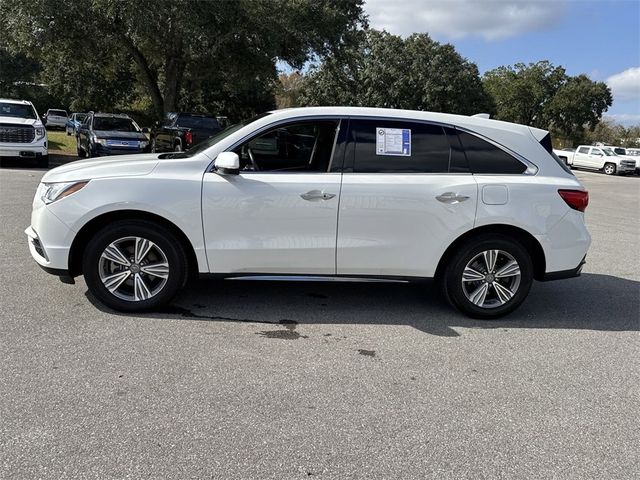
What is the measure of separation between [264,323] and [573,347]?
8.34 ft

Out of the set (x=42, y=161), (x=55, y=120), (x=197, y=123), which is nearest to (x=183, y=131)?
(x=197, y=123)

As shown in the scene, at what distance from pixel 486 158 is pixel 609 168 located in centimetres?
3609

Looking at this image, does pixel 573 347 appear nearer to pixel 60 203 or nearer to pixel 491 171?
pixel 491 171

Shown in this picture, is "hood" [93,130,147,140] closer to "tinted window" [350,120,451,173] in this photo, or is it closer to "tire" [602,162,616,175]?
"tinted window" [350,120,451,173]

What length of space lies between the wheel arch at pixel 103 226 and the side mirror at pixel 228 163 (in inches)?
24.3

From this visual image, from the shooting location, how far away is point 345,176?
4617mm

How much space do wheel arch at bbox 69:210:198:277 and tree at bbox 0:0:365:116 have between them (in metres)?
15.0

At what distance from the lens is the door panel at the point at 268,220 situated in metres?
4.49

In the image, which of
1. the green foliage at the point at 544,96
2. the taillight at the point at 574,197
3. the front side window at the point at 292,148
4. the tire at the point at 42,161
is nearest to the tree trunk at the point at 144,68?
the tire at the point at 42,161

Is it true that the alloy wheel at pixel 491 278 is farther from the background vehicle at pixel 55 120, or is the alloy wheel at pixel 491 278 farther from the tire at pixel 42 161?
the background vehicle at pixel 55 120

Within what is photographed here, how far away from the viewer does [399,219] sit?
4645mm

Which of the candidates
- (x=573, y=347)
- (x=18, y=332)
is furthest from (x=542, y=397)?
(x=18, y=332)

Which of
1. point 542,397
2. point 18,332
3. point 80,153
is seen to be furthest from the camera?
point 80,153

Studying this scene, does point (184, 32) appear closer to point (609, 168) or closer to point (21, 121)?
point (21, 121)
